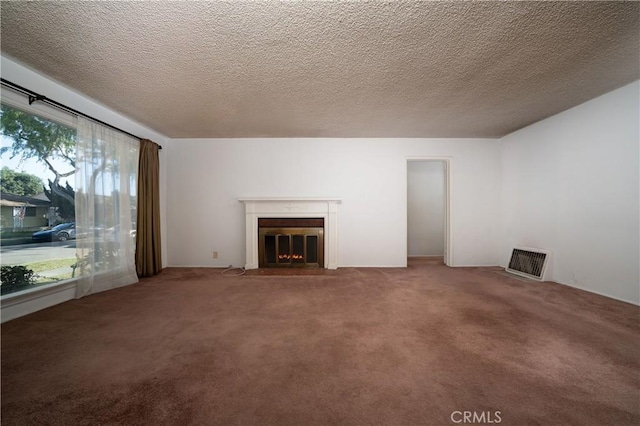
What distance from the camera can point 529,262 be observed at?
11.0ft

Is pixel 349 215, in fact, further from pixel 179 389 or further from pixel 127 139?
pixel 127 139

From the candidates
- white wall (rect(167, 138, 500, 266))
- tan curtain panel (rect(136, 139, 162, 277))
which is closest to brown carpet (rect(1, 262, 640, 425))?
tan curtain panel (rect(136, 139, 162, 277))

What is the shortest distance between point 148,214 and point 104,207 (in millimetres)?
593

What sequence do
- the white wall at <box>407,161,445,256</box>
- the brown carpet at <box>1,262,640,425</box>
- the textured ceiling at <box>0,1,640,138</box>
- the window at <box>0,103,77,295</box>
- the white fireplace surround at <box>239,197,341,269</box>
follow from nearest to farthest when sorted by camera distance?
1. the brown carpet at <box>1,262,640,425</box>
2. the textured ceiling at <box>0,1,640,138</box>
3. the window at <box>0,103,77,295</box>
4. the white fireplace surround at <box>239,197,341,269</box>
5. the white wall at <box>407,161,445,256</box>

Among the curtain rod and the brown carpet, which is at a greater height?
the curtain rod

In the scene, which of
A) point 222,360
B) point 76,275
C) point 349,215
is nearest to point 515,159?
point 349,215

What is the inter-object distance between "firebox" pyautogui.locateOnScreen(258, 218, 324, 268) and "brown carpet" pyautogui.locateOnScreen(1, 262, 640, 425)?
4.21 feet

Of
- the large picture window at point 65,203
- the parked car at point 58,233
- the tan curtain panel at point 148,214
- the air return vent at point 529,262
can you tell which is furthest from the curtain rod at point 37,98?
the air return vent at point 529,262

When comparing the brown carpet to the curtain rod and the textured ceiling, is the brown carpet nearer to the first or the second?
the curtain rod

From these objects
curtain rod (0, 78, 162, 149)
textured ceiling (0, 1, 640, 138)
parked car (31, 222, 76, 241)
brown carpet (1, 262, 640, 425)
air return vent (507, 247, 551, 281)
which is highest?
textured ceiling (0, 1, 640, 138)

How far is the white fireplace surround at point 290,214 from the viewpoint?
383 cm

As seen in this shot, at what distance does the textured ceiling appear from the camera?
142 centimetres

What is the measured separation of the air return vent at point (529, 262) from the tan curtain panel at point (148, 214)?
5.73 meters

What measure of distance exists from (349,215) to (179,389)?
3181mm
